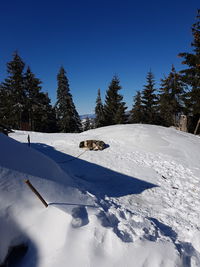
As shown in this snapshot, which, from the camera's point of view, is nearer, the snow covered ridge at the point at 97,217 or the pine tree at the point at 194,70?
the snow covered ridge at the point at 97,217

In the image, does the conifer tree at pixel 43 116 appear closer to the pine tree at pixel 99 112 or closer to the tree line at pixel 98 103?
the tree line at pixel 98 103

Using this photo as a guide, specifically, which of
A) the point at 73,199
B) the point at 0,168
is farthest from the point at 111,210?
the point at 0,168

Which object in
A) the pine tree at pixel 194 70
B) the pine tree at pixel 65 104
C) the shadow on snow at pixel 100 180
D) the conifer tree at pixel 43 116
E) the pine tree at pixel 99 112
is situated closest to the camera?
the shadow on snow at pixel 100 180

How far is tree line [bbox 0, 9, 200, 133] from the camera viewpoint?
18.5m

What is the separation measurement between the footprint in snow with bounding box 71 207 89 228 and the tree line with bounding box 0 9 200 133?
15.8m

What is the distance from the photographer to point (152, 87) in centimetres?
2323

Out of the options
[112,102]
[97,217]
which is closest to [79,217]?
[97,217]

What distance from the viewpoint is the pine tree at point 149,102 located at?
2316 cm

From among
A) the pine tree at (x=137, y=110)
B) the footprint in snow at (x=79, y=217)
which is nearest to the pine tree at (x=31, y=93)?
the pine tree at (x=137, y=110)

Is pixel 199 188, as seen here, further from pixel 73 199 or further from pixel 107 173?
pixel 73 199

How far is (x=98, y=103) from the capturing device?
79.9 feet

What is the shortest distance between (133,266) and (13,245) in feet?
5.83

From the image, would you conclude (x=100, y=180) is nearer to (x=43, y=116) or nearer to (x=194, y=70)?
(x=194, y=70)

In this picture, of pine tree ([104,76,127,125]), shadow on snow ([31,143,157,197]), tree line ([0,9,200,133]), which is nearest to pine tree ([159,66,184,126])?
tree line ([0,9,200,133])
